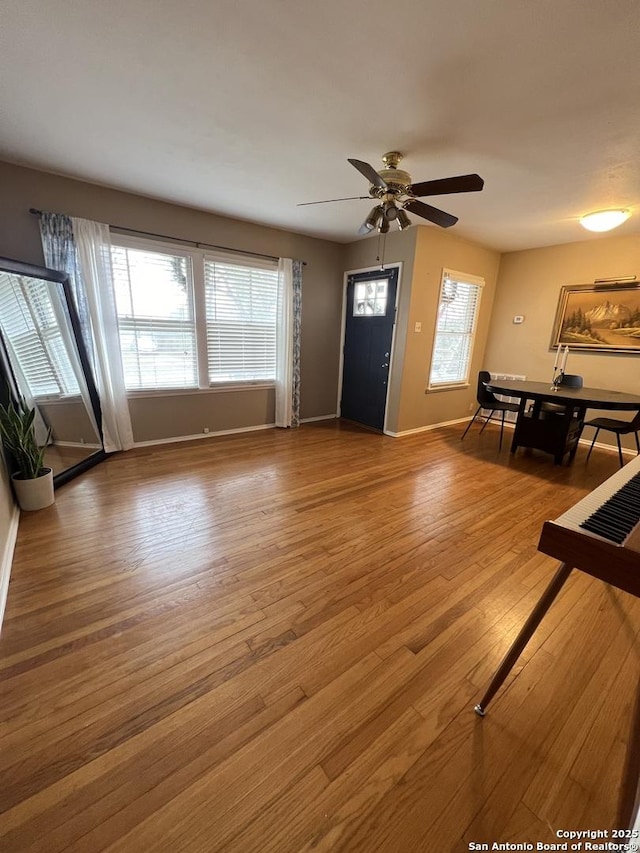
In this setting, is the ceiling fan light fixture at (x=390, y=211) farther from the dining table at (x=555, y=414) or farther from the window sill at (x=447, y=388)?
the window sill at (x=447, y=388)

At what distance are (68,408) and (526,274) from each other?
597 cm

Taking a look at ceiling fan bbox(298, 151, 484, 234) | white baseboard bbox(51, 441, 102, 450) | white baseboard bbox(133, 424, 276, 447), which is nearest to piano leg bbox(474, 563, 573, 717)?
ceiling fan bbox(298, 151, 484, 234)

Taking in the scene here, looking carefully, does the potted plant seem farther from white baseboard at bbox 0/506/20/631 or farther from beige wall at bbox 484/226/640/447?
beige wall at bbox 484/226/640/447

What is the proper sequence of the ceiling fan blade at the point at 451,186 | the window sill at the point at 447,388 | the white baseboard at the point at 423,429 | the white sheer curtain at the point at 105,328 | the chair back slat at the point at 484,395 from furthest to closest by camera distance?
the window sill at the point at 447,388 → the white baseboard at the point at 423,429 → the chair back slat at the point at 484,395 → the white sheer curtain at the point at 105,328 → the ceiling fan blade at the point at 451,186

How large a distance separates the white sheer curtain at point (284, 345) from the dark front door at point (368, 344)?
1056 millimetres

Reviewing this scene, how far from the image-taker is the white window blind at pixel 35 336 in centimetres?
239

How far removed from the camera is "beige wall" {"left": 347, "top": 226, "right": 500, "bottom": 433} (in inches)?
159

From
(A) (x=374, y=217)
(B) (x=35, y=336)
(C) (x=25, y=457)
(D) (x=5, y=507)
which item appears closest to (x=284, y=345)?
(A) (x=374, y=217)

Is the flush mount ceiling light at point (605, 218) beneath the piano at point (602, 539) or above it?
above

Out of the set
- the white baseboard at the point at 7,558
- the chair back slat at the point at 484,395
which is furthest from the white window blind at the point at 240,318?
the chair back slat at the point at 484,395

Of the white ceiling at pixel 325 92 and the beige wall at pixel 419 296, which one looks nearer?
the white ceiling at pixel 325 92

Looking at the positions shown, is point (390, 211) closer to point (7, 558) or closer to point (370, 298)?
point (370, 298)

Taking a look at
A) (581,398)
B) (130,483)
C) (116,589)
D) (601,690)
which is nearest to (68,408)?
(130,483)

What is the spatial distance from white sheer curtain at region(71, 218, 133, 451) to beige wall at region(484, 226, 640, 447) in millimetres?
5267
